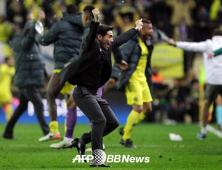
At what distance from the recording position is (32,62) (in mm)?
14609

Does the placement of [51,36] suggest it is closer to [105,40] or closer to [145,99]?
[145,99]

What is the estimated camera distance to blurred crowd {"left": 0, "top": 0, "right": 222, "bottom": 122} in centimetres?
2402

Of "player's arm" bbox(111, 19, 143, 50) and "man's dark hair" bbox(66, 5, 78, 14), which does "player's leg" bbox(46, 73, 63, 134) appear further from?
"player's arm" bbox(111, 19, 143, 50)

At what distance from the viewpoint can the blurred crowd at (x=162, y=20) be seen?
78.8ft

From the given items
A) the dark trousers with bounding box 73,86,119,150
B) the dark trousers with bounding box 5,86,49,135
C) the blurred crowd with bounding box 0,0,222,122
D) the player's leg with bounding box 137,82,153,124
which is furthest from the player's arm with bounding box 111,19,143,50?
the blurred crowd with bounding box 0,0,222,122

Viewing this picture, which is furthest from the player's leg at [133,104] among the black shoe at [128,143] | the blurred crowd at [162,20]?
the blurred crowd at [162,20]

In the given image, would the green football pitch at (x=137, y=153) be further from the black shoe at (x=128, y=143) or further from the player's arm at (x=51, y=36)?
the player's arm at (x=51, y=36)

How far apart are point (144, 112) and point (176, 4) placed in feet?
46.5

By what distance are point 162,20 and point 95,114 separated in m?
17.3

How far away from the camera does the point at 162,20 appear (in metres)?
26.0

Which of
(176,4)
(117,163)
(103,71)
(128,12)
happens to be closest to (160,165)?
(117,163)

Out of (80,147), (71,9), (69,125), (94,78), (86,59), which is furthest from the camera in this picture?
(71,9)

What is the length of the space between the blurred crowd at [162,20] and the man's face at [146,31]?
36.6 ft

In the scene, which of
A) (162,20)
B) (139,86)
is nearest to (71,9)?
(139,86)
